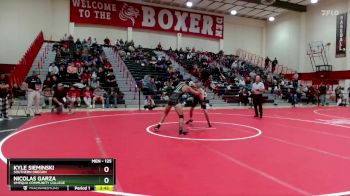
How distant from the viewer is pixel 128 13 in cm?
2838

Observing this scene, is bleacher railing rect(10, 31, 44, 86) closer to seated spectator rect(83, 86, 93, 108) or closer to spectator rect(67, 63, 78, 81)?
spectator rect(67, 63, 78, 81)

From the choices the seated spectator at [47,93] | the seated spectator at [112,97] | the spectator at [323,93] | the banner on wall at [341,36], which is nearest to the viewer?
the seated spectator at [47,93]

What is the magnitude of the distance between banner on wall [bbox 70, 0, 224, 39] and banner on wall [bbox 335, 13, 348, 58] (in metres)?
11.4

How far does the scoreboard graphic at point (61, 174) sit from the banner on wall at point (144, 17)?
84.5ft

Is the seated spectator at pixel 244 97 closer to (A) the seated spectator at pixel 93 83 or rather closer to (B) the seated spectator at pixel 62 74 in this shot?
(A) the seated spectator at pixel 93 83

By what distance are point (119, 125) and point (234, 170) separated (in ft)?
18.1

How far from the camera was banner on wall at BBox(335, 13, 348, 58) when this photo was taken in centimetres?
2544

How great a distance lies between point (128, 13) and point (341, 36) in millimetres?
18732

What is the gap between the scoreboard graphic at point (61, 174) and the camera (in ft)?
9.18

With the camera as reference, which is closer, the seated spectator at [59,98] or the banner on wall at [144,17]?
the seated spectator at [59,98]

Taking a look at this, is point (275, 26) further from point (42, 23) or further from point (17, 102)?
point (17, 102)

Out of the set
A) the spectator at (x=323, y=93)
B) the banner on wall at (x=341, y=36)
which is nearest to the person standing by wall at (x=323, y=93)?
the spectator at (x=323, y=93)

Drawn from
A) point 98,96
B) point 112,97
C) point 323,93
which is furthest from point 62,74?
point 323,93

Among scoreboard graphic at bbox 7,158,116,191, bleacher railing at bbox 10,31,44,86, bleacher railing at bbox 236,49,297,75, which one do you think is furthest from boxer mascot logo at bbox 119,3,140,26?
scoreboard graphic at bbox 7,158,116,191
